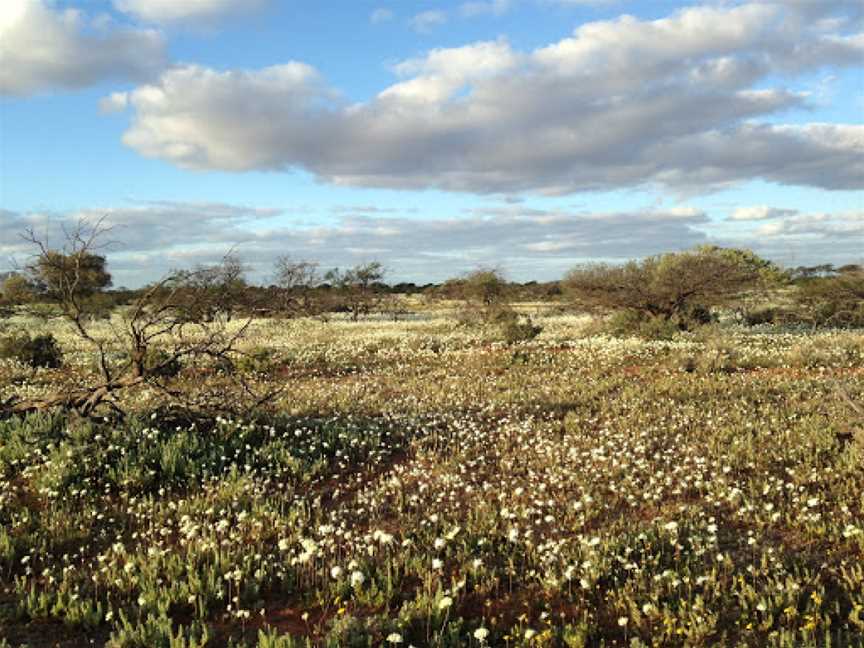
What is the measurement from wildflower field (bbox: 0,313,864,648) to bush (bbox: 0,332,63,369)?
16.6 m

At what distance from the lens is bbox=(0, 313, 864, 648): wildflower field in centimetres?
525

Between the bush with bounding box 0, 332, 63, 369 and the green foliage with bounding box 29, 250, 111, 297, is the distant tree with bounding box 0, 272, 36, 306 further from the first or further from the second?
the bush with bounding box 0, 332, 63, 369

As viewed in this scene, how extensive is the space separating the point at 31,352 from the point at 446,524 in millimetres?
25357

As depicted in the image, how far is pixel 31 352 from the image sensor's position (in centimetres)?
2630

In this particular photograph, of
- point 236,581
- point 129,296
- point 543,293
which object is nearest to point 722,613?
point 236,581

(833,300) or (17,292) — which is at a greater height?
(17,292)

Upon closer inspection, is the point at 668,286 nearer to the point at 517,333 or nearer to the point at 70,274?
the point at 517,333

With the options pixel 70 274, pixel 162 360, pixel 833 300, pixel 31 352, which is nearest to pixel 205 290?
pixel 162 360

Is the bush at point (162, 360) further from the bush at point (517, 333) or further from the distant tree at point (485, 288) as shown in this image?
the distant tree at point (485, 288)

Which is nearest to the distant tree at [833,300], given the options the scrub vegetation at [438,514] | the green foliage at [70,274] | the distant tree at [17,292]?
the scrub vegetation at [438,514]

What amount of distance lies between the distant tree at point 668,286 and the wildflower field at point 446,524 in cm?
1926

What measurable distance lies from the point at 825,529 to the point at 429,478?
483 cm

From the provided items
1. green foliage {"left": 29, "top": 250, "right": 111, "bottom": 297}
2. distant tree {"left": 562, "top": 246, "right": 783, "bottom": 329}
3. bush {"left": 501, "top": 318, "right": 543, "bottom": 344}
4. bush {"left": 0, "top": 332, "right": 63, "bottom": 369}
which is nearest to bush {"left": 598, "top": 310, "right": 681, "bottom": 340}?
distant tree {"left": 562, "top": 246, "right": 783, "bottom": 329}

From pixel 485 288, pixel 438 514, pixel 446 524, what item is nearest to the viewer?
pixel 446 524
